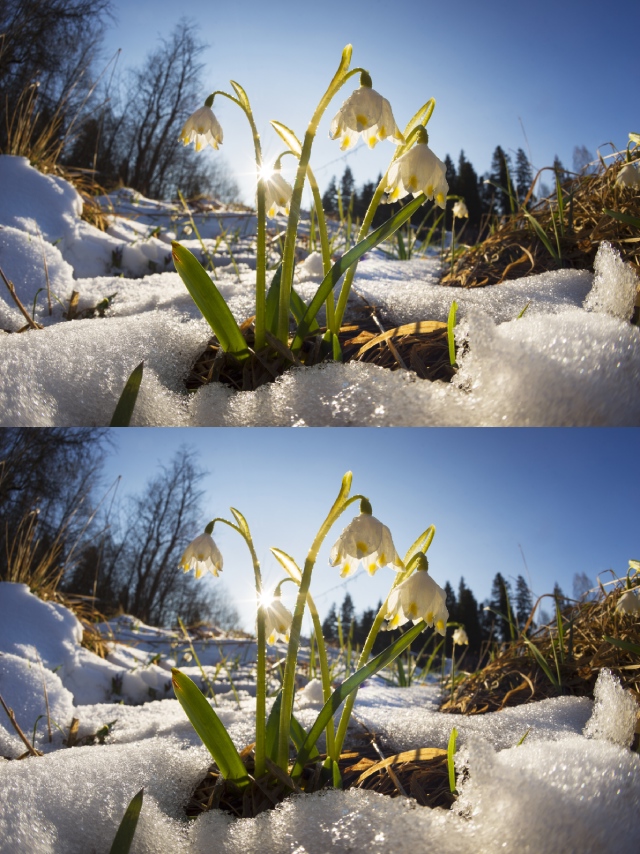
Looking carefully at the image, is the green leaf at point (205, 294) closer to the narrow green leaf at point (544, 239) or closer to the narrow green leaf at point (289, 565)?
the narrow green leaf at point (289, 565)

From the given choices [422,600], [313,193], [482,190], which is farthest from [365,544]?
[482,190]

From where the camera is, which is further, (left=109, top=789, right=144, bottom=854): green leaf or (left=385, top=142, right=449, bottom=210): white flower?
(left=385, top=142, right=449, bottom=210): white flower

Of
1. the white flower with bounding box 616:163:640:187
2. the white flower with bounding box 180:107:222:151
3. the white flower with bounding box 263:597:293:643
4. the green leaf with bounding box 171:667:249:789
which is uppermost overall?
the white flower with bounding box 616:163:640:187

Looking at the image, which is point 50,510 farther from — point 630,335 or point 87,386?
point 630,335

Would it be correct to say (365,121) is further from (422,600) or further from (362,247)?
(422,600)

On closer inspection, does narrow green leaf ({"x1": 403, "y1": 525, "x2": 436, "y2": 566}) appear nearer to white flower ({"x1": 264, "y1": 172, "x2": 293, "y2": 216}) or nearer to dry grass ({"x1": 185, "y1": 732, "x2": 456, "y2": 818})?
dry grass ({"x1": 185, "y1": 732, "x2": 456, "y2": 818})

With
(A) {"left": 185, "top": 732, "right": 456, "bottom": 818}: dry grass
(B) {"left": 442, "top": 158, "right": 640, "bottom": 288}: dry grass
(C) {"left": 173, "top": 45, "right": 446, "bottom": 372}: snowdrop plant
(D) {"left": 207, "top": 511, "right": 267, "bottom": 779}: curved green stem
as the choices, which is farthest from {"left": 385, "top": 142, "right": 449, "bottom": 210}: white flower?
(A) {"left": 185, "top": 732, "right": 456, "bottom": 818}: dry grass

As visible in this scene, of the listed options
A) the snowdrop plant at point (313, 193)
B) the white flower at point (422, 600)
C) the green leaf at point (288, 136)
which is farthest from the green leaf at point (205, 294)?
the white flower at point (422, 600)
